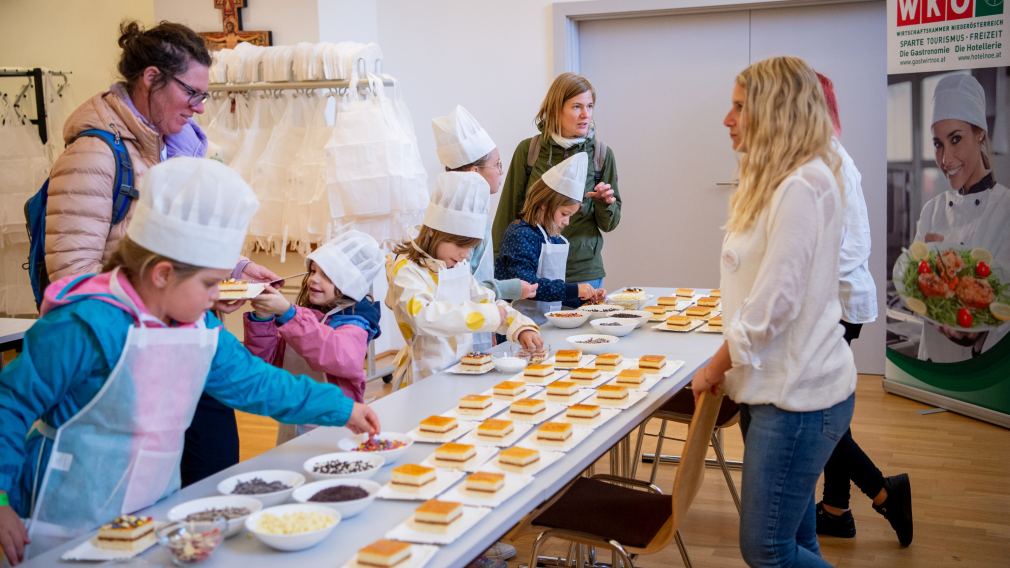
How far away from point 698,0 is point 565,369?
3.83 meters

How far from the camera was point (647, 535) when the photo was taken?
2.44 m

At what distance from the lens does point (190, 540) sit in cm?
156

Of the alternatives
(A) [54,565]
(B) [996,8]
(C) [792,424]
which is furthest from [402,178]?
(A) [54,565]

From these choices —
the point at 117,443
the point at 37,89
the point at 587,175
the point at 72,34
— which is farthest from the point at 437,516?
the point at 72,34

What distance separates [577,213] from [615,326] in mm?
968

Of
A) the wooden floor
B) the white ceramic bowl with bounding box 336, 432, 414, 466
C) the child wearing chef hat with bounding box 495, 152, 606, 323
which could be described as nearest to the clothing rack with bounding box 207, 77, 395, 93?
the wooden floor

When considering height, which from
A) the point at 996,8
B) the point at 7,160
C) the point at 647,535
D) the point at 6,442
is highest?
the point at 996,8

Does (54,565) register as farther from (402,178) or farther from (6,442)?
(402,178)

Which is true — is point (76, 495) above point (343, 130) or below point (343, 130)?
below

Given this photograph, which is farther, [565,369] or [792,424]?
[565,369]

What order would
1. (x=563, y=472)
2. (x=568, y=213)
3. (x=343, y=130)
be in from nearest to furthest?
(x=563, y=472), (x=568, y=213), (x=343, y=130)

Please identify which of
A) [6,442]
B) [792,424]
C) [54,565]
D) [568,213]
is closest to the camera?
[54,565]

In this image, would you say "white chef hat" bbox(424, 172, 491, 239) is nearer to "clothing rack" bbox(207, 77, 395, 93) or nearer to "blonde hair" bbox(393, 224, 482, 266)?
"blonde hair" bbox(393, 224, 482, 266)

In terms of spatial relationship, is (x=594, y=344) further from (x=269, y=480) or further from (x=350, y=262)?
(x=269, y=480)
